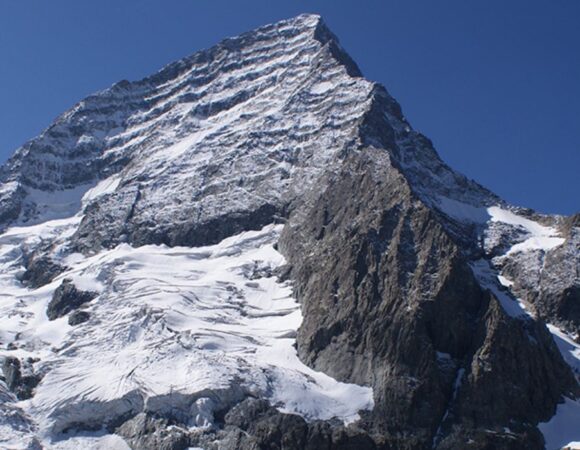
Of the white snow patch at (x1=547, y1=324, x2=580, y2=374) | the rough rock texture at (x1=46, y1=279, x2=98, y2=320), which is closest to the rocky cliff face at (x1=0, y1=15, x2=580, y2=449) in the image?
the rough rock texture at (x1=46, y1=279, x2=98, y2=320)

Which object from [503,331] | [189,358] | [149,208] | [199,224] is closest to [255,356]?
[189,358]

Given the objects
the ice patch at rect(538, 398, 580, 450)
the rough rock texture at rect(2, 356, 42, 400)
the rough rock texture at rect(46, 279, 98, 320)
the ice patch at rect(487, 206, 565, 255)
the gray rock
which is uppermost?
the ice patch at rect(487, 206, 565, 255)

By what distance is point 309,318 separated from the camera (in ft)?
457

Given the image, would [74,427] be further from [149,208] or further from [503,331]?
[149,208]

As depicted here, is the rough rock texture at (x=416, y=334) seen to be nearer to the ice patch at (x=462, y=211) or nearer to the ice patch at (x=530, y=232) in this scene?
the ice patch at (x=530, y=232)

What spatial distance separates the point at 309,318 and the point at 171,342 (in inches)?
670

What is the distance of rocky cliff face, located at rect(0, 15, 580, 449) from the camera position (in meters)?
121

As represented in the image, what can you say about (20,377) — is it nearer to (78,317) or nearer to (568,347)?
(78,317)

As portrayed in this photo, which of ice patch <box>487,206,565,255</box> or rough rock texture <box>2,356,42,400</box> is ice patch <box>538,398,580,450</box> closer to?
ice patch <box>487,206,565,255</box>

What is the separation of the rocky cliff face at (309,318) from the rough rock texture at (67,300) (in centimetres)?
35

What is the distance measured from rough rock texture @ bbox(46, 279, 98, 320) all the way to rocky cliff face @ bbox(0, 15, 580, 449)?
355mm

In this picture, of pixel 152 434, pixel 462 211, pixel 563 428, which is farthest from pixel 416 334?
pixel 462 211

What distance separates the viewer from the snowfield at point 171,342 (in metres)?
123

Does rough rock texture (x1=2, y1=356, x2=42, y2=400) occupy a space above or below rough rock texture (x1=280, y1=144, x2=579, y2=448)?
below
